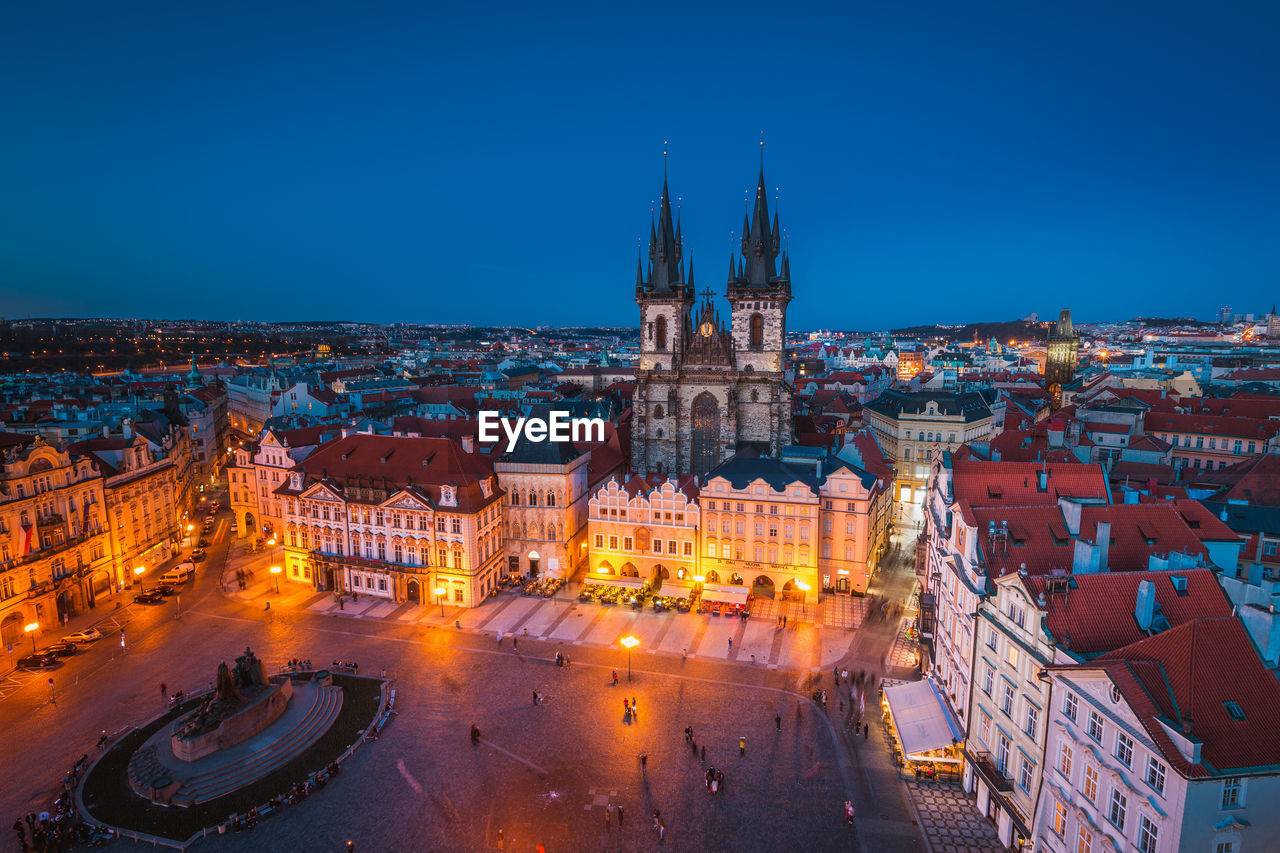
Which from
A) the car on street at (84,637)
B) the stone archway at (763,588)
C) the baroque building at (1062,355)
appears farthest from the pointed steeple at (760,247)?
the baroque building at (1062,355)

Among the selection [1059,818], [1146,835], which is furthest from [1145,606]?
[1059,818]

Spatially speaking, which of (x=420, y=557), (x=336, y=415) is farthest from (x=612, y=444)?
(x=336, y=415)

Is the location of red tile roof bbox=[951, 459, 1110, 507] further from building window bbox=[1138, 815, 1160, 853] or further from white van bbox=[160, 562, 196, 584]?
white van bbox=[160, 562, 196, 584]

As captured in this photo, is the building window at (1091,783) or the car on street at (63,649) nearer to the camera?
the building window at (1091,783)

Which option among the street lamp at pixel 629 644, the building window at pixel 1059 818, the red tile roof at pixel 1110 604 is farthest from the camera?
the street lamp at pixel 629 644

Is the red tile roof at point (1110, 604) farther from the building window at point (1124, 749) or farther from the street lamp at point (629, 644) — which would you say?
the street lamp at point (629, 644)

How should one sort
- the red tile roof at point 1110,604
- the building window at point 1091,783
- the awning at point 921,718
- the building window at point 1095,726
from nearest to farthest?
the building window at point 1095,726 < the building window at point 1091,783 < the red tile roof at point 1110,604 < the awning at point 921,718
